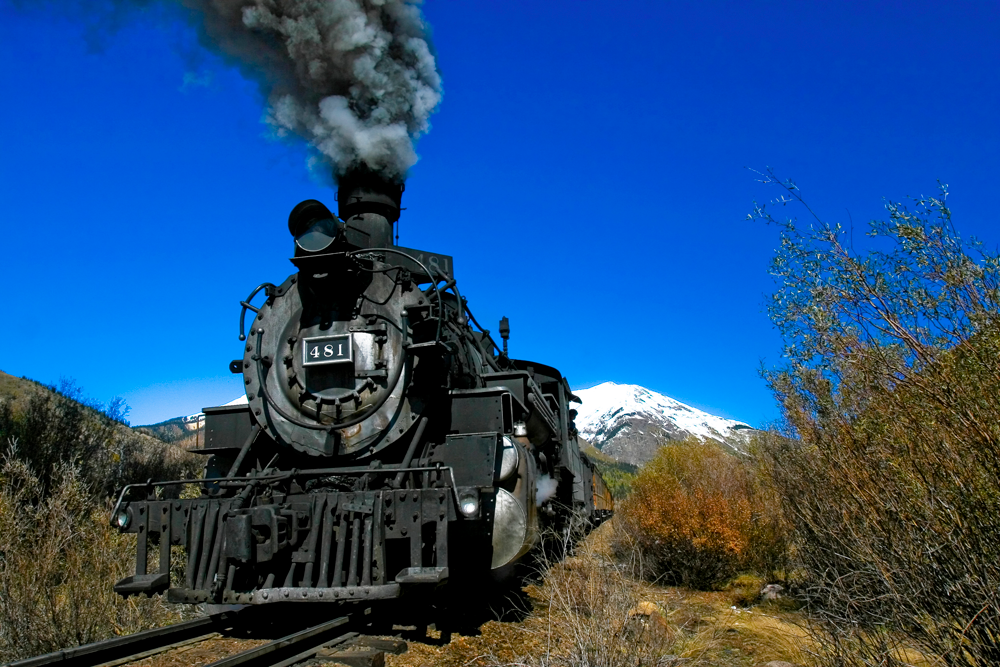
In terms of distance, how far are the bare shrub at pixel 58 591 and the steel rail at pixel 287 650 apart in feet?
7.64

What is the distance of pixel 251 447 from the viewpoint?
260 inches

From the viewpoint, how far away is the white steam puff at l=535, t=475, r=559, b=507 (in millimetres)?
7352

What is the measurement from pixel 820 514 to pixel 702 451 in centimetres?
893

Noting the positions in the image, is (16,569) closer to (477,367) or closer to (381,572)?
(381,572)

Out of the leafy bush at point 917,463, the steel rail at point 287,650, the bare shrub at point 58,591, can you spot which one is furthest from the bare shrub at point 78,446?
the leafy bush at point 917,463

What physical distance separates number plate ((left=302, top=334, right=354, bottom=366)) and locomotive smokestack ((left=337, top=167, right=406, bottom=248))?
142 centimetres

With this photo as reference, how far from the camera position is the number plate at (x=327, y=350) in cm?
635

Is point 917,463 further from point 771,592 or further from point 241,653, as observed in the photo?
point 771,592

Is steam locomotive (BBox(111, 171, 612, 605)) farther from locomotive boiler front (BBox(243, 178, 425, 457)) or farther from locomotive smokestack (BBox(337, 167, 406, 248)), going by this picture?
locomotive smokestack (BBox(337, 167, 406, 248))

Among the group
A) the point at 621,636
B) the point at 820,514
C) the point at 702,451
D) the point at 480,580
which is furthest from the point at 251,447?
the point at 702,451

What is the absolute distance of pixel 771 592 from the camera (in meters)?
9.83

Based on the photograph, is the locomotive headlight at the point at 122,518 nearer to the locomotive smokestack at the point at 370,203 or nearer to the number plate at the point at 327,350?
the number plate at the point at 327,350

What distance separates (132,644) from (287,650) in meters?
1.27

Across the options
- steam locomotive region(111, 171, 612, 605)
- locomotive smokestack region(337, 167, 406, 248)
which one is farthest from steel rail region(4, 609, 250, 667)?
locomotive smokestack region(337, 167, 406, 248)
